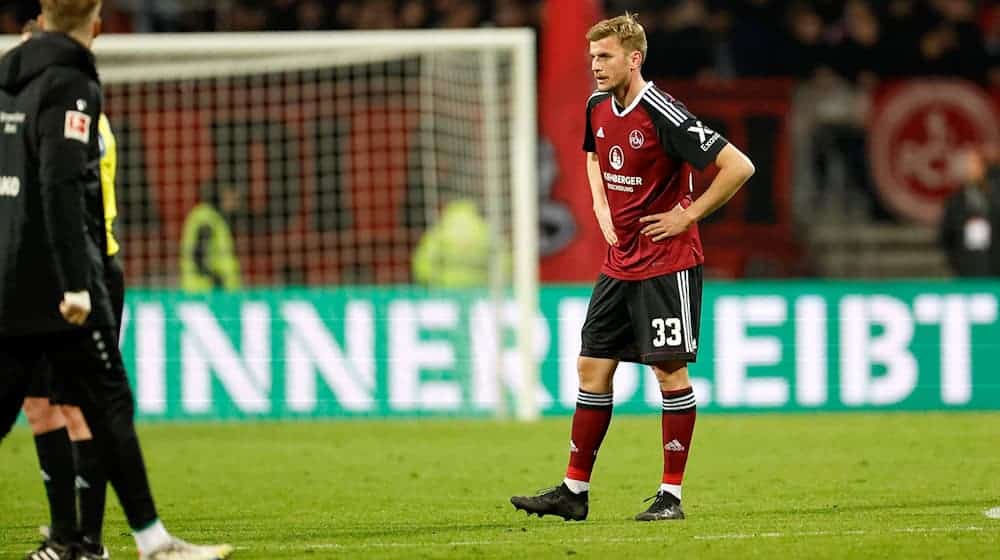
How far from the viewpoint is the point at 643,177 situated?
741cm

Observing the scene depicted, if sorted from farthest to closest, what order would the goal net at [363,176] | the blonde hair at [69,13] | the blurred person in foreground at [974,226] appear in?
1. the blurred person in foreground at [974,226]
2. the goal net at [363,176]
3. the blonde hair at [69,13]

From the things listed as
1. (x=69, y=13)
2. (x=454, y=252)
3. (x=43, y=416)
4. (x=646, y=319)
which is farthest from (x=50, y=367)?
(x=454, y=252)

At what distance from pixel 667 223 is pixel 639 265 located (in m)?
0.24

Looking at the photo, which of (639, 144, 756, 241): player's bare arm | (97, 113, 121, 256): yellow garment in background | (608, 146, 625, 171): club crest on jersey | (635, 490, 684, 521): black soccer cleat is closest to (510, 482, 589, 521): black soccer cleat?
(635, 490, 684, 521): black soccer cleat

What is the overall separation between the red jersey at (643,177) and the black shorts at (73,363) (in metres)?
2.47

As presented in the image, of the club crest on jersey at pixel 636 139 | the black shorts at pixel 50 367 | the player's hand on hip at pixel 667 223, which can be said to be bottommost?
the black shorts at pixel 50 367

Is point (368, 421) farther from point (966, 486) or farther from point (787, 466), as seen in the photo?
point (966, 486)

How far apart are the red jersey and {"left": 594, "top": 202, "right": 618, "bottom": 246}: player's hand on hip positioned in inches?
1.2

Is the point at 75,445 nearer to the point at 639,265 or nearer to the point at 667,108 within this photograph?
the point at 639,265

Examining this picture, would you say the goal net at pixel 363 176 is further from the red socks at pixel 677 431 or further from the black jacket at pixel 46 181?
the black jacket at pixel 46 181

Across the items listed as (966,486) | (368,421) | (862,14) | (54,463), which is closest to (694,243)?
(966,486)

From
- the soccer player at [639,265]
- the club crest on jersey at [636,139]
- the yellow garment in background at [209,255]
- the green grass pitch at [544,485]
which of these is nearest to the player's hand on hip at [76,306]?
the green grass pitch at [544,485]

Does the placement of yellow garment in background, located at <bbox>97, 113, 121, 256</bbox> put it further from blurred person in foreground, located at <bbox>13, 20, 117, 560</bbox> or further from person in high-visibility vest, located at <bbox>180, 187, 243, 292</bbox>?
person in high-visibility vest, located at <bbox>180, 187, 243, 292</bbox>

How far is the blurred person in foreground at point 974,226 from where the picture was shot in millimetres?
16125
